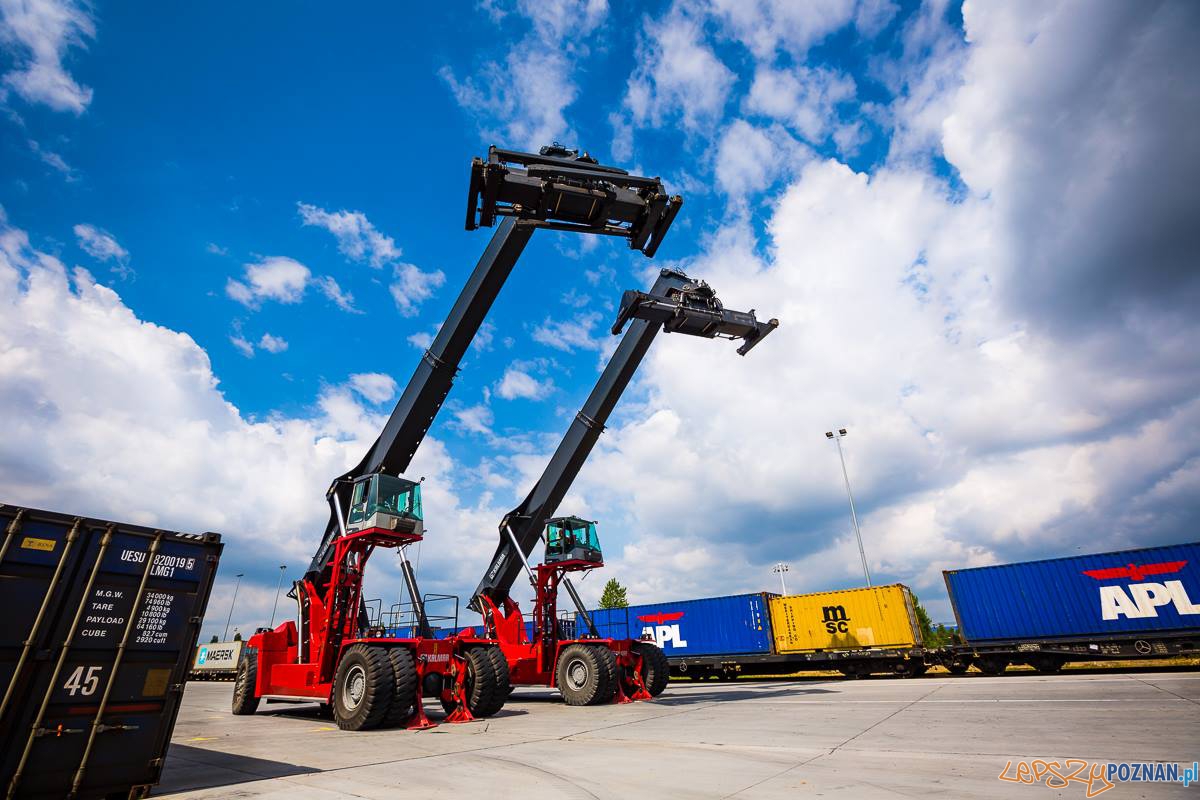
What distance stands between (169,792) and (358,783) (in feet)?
6.38

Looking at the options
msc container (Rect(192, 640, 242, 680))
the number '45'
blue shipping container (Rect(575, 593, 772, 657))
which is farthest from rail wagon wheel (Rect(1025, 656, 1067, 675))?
msc container (Rect(192, 640, 242, 680))

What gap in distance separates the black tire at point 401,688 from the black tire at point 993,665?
2136 centimetres

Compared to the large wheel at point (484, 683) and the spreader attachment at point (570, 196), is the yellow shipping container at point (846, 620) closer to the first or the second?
the large wheel at point (484, 683)

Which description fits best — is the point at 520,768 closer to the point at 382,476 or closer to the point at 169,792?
the point at 169,792

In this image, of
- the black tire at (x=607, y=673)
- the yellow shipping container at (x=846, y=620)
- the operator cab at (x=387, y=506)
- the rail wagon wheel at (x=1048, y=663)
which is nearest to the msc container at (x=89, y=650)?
the operator cab at (x=387, y=506)

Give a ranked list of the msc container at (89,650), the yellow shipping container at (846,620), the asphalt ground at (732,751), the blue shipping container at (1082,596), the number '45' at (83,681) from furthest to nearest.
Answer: the yellow shipping container at (846,620)
the blue shipping container at (1082,596)
the asphalt ground at (732,751)
the number '45' at (83,681)
the msc container at (89,650)

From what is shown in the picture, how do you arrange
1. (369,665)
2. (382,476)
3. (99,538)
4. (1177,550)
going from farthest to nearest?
(1177,550) < (382,476) < (369,665) < (99,538)

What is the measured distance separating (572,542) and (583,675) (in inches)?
171

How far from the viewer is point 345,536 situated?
1448 centimetres

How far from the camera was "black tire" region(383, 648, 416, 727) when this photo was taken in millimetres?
11156

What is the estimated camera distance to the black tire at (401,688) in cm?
1116

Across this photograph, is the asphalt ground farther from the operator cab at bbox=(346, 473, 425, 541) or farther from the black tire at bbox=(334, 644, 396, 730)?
the operator cab at bbox=(346, 473, 425, 541)

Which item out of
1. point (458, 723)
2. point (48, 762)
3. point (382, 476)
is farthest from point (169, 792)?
point (382, 476)

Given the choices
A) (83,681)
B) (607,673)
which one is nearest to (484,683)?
(607,673)
